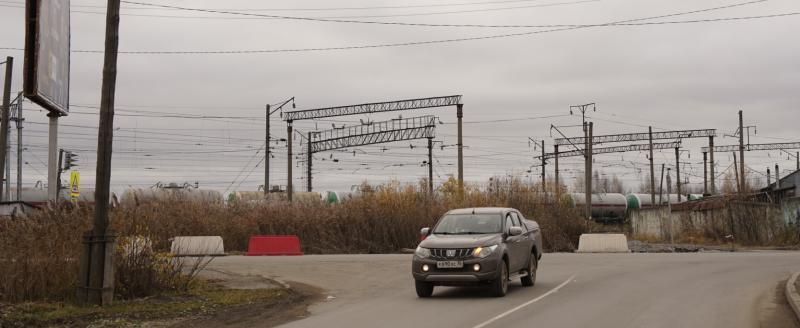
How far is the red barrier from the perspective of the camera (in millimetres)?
33031

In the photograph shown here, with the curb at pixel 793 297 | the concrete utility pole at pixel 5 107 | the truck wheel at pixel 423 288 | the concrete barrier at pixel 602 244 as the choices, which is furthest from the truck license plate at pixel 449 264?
the concrete utility pole at pixel 5 107

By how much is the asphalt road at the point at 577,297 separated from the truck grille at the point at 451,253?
82 cm

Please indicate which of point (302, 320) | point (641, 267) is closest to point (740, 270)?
point (641, 267)

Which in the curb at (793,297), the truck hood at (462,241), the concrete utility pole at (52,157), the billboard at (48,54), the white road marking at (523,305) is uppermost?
the billboard at (48,54)

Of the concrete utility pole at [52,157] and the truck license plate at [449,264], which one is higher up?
the concrete utility pole at [52,157]

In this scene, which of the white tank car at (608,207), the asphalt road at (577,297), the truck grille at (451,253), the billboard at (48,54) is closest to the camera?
the asphalt road at (577,297)

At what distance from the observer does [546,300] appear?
14102 mm

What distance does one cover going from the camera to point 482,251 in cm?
1441

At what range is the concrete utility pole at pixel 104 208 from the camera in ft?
44.1

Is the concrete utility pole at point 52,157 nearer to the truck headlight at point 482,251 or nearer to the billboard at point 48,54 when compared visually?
the billboard at point 48,54

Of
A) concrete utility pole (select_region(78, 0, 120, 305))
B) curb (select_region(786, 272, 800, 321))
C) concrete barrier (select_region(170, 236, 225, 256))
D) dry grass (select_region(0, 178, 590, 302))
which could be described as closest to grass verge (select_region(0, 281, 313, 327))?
concrete utility pole (select_region(78, 0, 120, 305))

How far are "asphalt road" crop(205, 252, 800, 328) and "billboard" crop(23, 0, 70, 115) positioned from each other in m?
7.22

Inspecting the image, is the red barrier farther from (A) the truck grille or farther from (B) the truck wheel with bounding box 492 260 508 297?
(B) the truck wheel with bounding box 492 260 508 297

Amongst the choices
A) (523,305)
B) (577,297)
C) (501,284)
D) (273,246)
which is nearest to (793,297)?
(577,297)
